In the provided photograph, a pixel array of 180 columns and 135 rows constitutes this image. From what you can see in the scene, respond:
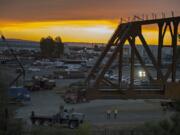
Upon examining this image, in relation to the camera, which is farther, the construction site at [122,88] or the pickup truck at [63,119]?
the pickup truck at [63,119]

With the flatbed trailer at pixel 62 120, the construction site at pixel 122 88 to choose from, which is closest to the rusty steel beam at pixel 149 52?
the construction site at pixel 122 88

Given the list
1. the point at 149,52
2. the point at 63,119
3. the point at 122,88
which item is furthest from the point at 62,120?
the point at 149,52

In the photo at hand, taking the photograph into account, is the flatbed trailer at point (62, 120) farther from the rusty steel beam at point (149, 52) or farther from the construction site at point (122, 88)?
the rusty steel beam at point (149, 52)

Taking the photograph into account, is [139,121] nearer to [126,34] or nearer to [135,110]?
[135,110]

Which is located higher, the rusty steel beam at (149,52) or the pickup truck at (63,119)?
the rusty steel beam at (149,52)

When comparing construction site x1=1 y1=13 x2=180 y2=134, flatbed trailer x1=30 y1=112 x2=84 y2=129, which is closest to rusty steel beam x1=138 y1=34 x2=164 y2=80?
construction site x1=1 y1=13 x2=180 y2=134

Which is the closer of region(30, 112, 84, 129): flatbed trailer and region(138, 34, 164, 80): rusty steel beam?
region(138, 34, 164, 80): rusty steel beam

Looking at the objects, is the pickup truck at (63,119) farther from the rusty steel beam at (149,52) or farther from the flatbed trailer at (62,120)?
the rusty steel beam at (149,52)

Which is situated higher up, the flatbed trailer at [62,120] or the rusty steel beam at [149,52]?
the rusty steel beam at [149,52]

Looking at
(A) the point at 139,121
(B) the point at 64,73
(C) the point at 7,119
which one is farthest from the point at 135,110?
(B) the point at 64,73

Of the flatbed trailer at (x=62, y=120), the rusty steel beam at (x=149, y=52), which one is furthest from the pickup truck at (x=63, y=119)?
the rusty steel beam at (x=149, y=52)

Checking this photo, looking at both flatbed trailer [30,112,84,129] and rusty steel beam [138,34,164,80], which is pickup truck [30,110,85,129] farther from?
rusty steel beam [138,34,164,80]

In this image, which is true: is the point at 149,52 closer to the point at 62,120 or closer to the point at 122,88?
the point at 122,88

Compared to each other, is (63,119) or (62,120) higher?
(63,119)
